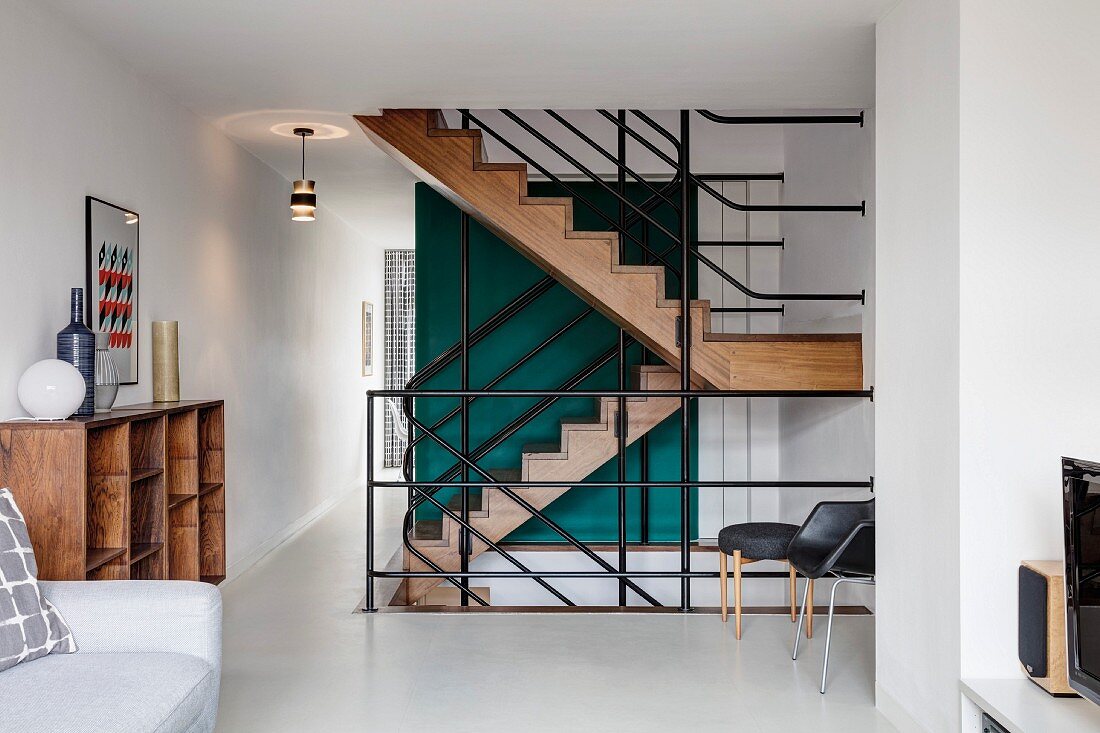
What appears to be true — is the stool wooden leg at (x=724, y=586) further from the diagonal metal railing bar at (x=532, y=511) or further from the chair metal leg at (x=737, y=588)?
the diagonal metal railing bar at (x=532, y=511)

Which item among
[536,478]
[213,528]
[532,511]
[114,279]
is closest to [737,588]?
[532,511]

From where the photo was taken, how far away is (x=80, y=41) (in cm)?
380

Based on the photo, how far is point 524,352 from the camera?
707cm

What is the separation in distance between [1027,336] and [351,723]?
8.14 feet

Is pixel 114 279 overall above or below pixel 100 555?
above

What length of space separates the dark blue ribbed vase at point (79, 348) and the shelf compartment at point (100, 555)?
0.48 meters

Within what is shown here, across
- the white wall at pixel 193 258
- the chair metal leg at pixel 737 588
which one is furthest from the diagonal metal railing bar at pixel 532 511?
the white wall at pixel 193 258

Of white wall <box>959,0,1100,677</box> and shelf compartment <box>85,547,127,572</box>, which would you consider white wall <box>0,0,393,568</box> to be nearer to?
shelf compartment <box>85,547,127,572</box>

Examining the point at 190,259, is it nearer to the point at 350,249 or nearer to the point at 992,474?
the point at 992,474

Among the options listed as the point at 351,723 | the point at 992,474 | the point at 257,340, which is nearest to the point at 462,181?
the point at 257,340

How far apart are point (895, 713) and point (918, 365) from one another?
1.20 metres

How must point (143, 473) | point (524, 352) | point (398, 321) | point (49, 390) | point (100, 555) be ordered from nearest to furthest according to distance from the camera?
point (49, 390)
point (100, 555)
point (143, 473)
point (524, 352)
point (398, 321)

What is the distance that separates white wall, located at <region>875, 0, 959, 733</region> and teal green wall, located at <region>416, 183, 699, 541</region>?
3459mm

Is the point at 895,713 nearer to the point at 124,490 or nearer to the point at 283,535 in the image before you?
the point at 124,490
